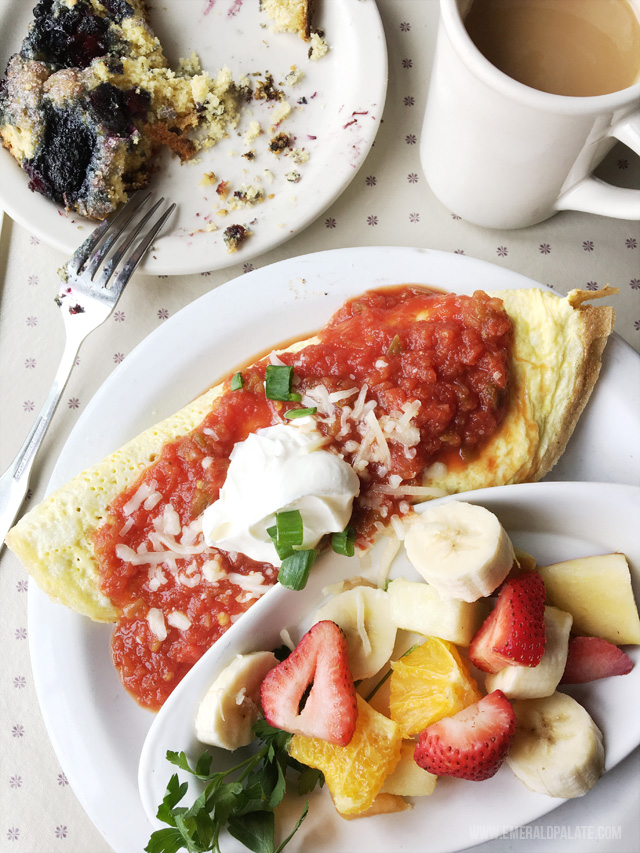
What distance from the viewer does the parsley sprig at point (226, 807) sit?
76.5 inches

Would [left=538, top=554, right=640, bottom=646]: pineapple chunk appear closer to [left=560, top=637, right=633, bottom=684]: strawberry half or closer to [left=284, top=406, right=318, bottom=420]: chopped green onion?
[left=560, top=637, right=633, bottom=684]: strawberry half

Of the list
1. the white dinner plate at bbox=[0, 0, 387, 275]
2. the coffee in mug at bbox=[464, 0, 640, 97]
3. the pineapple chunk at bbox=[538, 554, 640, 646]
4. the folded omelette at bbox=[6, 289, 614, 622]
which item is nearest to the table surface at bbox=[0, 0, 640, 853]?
the white dinner plate at bbox=[0, 0, 387, 275]

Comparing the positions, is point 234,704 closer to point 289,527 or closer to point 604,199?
point 289,527

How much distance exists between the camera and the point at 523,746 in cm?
210

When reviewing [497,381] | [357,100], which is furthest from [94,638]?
[357,100]

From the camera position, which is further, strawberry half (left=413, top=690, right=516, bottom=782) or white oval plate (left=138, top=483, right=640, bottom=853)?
white oval plate (left=138, top=483, right=640, bottom=853)

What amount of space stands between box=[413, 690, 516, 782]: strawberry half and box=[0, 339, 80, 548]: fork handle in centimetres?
165

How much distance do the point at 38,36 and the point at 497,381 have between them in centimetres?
214

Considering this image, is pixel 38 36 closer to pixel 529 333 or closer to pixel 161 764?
pixel 529 333

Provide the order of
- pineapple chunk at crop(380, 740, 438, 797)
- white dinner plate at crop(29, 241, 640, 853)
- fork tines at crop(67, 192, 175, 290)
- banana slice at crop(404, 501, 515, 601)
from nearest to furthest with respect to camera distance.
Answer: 1. banana slice at crop(404, 501, 515, 601)
2. pineapple chunk at crop(380, 740, 438, 797)
3. white dinner plate at crop(29, 241, 640, 853)
4. fork tines at crop(67, 192, 175, 290)

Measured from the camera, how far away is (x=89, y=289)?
2.57 meters

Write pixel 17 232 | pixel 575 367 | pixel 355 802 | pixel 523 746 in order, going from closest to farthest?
pixel 355 802 → pixel 523 746 → pixel 575 367 → pixel 17 232

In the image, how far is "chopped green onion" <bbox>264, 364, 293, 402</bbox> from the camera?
86.6 inches

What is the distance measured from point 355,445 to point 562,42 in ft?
4.47
